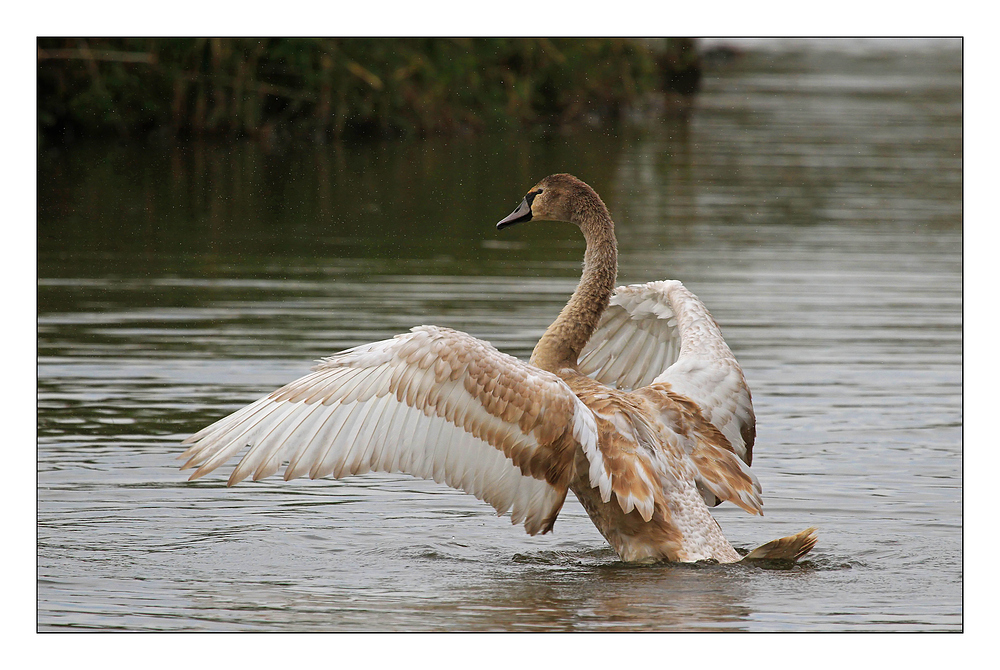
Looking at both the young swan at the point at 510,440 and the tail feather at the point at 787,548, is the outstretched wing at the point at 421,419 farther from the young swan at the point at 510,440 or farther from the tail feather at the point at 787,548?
the tail feather at the point at 787,548

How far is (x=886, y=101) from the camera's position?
33.2 meters

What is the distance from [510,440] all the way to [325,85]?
1413 centimetres

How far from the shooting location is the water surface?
6465 mm

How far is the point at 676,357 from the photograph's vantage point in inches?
344

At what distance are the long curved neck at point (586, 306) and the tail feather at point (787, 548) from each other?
141cm

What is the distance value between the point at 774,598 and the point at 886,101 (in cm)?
2842

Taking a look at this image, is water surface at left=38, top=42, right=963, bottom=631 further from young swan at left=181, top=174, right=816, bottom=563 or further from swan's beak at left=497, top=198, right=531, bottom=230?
swan's beak at left=497, top=198, right=531, bottom=230

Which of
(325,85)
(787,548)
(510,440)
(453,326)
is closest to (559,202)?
(510,440)

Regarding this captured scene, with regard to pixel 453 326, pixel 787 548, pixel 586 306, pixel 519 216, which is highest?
pixel 519 216

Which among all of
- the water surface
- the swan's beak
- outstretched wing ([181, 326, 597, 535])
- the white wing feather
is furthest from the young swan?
the swan's beak

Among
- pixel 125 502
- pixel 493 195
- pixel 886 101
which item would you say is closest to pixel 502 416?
pixel 125 502

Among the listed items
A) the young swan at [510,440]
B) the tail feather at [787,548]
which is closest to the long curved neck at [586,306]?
the young swan at [510,440]

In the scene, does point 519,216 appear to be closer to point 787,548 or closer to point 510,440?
point 510,440

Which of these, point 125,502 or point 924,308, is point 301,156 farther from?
point 125,502
